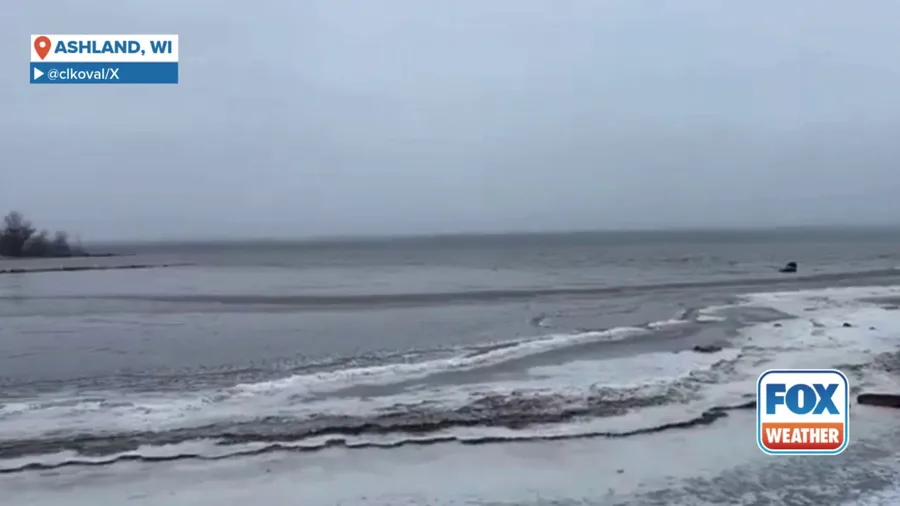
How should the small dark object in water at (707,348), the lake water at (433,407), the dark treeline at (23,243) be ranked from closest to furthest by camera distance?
1. the lake water at (433,407)
2. the small dark object in water at (707,348)
3. the dark treeline at (23,243)

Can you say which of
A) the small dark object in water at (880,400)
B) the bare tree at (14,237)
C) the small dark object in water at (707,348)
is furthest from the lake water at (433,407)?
the bare tree at (14,237)

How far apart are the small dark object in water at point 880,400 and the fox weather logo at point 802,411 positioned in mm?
3111

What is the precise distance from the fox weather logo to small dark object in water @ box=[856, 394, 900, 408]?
3.11 meters

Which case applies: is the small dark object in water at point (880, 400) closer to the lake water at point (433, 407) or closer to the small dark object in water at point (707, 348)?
the lake water at point (433, 407)

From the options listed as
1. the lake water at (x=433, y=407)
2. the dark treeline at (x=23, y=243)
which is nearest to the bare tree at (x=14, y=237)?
the dark treeline at (x=23, y=243)

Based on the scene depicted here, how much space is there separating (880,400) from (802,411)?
167 inches

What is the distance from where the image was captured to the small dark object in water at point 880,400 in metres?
8.69

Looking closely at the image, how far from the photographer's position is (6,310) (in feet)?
85.6

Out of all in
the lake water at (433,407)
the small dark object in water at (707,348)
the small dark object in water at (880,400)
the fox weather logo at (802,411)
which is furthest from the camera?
the small dark object in water at (707,348)

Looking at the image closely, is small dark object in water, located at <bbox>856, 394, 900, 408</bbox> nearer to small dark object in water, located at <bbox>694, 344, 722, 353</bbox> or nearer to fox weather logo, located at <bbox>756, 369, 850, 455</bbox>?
fox weather logo, located at <bbox>756, 369, 850, 455</bbox>

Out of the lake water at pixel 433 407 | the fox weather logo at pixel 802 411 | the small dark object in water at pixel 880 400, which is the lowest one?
the lake water at pixel 433 407

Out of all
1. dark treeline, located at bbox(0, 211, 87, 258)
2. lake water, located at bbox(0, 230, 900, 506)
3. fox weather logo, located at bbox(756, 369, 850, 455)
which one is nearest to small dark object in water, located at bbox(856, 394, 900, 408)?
lake water, located at bbox(0, 230, 900, 506)

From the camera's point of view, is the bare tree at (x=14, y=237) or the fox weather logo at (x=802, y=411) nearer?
the fox weather logo at (x=802, y=411)

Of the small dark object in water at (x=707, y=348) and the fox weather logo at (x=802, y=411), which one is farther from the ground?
the fox weather logo at (x=802, y=411)
